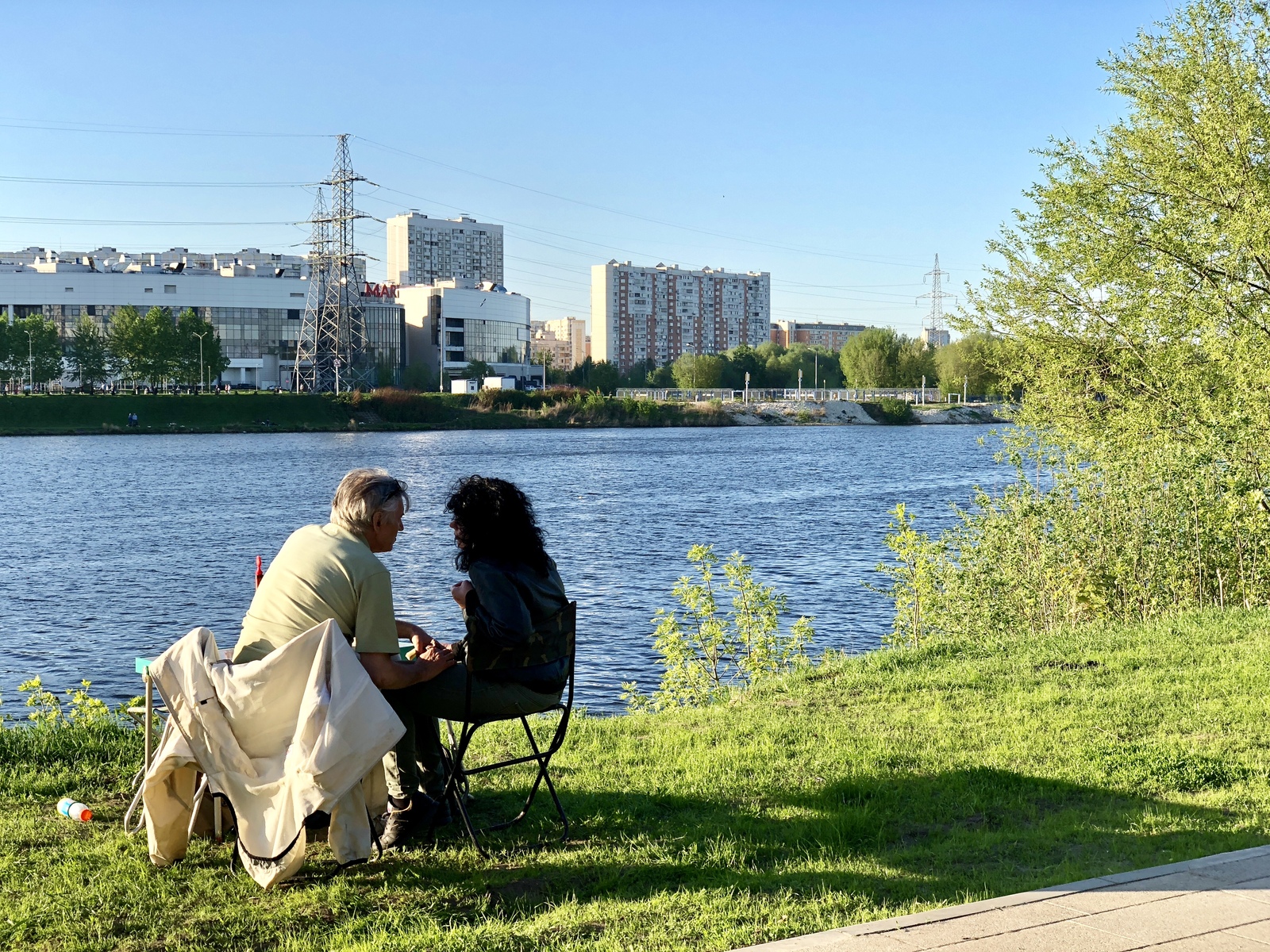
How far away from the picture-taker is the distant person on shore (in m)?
4.45

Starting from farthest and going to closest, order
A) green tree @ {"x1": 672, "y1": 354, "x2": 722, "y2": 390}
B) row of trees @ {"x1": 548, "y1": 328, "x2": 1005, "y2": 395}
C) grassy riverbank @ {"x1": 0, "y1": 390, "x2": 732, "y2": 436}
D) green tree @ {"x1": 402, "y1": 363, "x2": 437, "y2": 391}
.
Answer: green tree @ {"x1": 672, "y1": 354, "x2": 722, "y2": 390}
row of trees @ {"x1": 548, "y1": 328, "x2": 1005, "y2": 395}
green tree @ {"x1": 402, "y1": 363, "x2": 437, "y2": 391}
grassy riverbank @ {"x1": 0, "y1": 390, "x2": 732, "y2": 436}

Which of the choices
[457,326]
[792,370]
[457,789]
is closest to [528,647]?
[457,789]

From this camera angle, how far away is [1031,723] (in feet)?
20.7

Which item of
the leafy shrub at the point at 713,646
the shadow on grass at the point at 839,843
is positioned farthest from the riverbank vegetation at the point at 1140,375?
the shadow on grass at the point at 839,843

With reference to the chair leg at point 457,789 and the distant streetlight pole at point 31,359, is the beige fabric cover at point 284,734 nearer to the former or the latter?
the chair leg at point 457,789

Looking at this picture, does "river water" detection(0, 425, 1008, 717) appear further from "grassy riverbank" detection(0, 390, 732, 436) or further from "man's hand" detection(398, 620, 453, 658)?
"grassy riverbank" detection(0, 390, 732, 436)

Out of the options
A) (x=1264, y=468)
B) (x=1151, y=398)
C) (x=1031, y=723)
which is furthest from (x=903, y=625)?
(x=1031, y=723)

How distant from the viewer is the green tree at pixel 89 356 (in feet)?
314

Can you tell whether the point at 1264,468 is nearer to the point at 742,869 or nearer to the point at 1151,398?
the point at 1151,398

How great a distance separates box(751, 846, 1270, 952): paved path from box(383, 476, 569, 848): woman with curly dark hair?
5.22 ft

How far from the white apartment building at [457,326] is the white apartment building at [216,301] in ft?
8.09

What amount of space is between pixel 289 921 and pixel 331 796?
1.37ft

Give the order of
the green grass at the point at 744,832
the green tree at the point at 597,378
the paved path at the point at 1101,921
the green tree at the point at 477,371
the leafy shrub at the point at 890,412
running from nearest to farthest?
the paved path at the point at 1101,921 < the green grass at the point at 744,832 < the leafy shrub at the point at 890,412 < the green tree at the point at 597,378 < the green tree at the point at 477,371

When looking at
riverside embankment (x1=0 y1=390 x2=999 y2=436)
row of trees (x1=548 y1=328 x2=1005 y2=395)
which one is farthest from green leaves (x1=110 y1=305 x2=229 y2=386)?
row of trees (x1=548 y1=328 x2=1005 y2=395)
